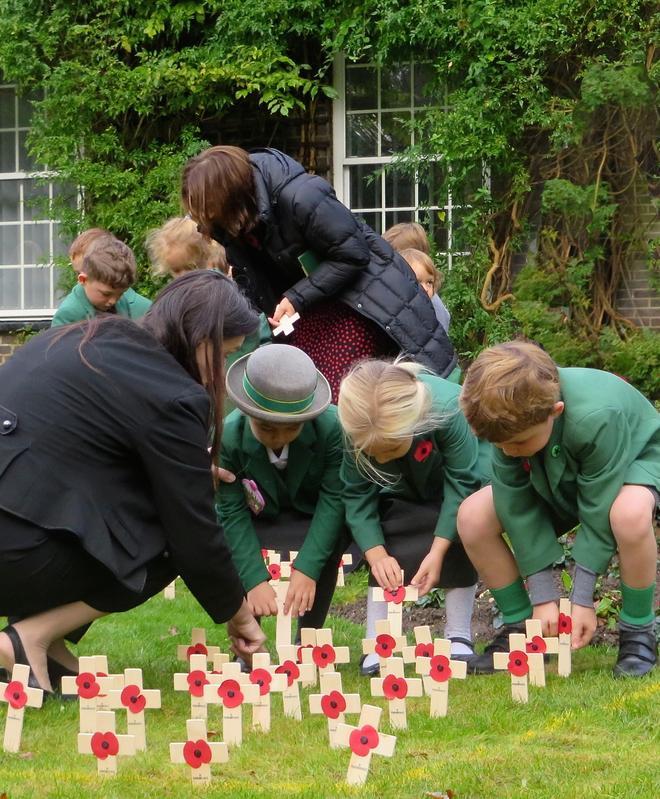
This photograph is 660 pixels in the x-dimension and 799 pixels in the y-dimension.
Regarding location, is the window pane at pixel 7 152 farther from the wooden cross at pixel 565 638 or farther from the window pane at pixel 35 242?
the wooden cross at pixel 565 638

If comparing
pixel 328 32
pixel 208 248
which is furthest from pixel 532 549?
pixel 328 32

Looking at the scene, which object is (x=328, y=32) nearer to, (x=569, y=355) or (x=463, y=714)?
(x=569, y=355)

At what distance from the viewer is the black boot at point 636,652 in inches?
168

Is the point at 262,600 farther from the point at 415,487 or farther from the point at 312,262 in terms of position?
the point at 312,262

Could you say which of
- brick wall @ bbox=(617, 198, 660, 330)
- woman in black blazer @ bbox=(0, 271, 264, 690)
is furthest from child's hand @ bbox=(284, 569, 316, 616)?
brick wall @ bbox=(617, 198, 660, 330)

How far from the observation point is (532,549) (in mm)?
4457

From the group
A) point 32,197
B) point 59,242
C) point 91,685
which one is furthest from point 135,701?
point 32,197

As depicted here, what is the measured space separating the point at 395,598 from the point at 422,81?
7317mm

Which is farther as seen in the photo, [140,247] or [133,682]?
[140,247]

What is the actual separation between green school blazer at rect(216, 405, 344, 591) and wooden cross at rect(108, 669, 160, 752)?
128 centimetres

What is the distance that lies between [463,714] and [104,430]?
4.60ft

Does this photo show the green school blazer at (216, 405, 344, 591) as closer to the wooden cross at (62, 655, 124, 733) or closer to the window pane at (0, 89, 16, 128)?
the wooden cross at (62, 655, 124, 733)

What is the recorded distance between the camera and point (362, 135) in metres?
11.3

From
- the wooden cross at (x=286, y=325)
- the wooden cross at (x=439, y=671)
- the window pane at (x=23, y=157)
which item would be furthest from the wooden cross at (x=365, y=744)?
the window pane at (x=23, y=157)
